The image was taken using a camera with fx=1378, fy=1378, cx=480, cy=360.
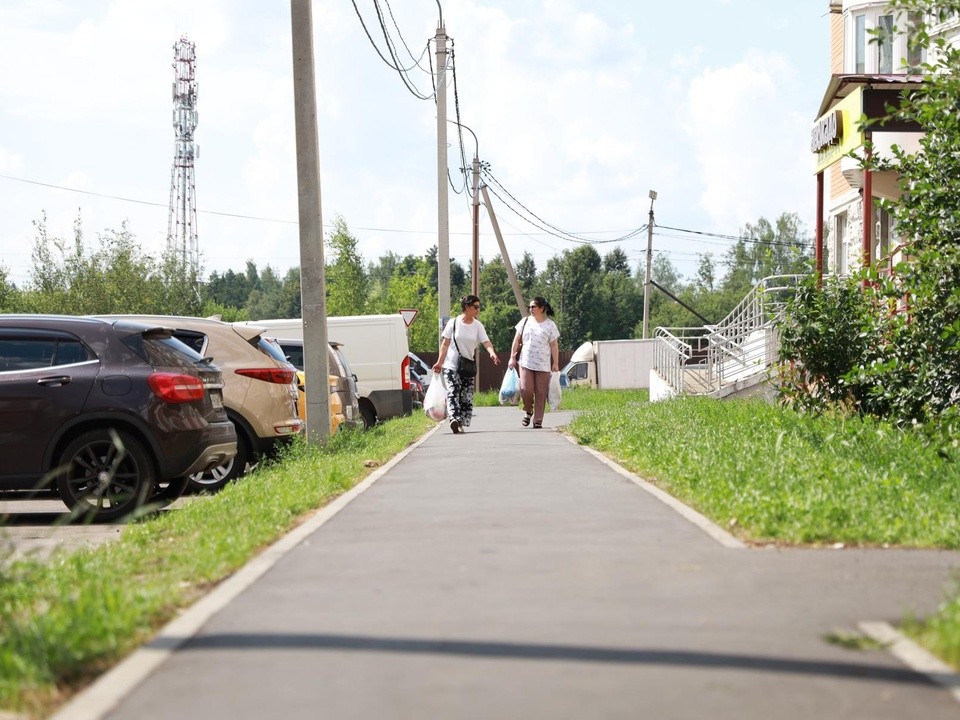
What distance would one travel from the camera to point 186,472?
11.0 meters

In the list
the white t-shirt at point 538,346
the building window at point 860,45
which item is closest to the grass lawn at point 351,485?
the white t-shirt at point 538,346

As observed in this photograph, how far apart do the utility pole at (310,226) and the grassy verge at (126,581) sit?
141 inches

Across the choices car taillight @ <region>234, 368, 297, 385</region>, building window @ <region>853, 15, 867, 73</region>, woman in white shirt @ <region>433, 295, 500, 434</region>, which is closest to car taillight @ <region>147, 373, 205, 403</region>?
car taillight @ <region>234, 368, 297, 385</region>

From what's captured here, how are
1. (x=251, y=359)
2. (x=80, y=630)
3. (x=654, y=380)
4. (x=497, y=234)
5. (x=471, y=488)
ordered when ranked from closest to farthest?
(x=80, y=630)
(x=471, y=488)
(x=251, y=359)
(x=654, y=380)
(x=497, y=234)

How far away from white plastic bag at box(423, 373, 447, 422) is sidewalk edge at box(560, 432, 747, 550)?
16.0 ft

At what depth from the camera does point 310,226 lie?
1584 cm

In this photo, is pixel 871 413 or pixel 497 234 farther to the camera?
pixel 497 234

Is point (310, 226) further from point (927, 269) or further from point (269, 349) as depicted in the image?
point (927, 269)

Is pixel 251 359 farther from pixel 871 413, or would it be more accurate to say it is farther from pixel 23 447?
pixel 871 413

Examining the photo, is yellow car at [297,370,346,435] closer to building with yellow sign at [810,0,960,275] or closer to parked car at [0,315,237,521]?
parked car at [0,315,237,521]

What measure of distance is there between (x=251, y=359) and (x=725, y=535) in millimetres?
7135

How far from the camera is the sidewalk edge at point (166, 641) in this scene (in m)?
4.54

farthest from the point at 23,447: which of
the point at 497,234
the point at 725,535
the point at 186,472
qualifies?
the point at 497,234

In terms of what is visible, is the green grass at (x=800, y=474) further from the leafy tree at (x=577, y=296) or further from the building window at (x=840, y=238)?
the leafy tree at (x=577, y=296)
